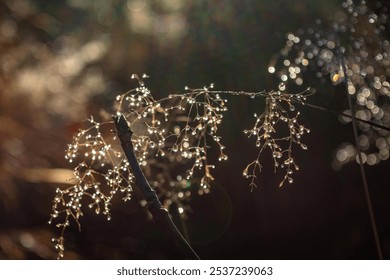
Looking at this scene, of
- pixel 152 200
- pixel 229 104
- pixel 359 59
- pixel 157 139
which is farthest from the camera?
pixel 229 104

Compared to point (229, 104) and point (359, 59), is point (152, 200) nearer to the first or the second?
point (359, 59)

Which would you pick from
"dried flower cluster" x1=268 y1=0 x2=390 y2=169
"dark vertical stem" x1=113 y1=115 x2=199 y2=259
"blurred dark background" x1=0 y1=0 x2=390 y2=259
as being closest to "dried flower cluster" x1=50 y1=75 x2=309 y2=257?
"dark vertical stem" x1=113 y1=115 x2=199 y2=259

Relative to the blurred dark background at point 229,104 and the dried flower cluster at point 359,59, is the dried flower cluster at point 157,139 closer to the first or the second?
the dried flower cluster at point 359,59

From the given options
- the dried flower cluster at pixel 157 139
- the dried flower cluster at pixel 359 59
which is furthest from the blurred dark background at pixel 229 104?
the dried flower cluster at pixel 157 139

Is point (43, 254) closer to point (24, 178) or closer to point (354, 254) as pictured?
point (24, 178)

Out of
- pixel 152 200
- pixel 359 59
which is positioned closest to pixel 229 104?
pixel 359 59

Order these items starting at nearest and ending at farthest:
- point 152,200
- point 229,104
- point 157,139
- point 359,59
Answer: point 152,200 < point 157,139 < point 359,59 < point 229,104

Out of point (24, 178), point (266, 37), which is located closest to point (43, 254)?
point (24, 178)
